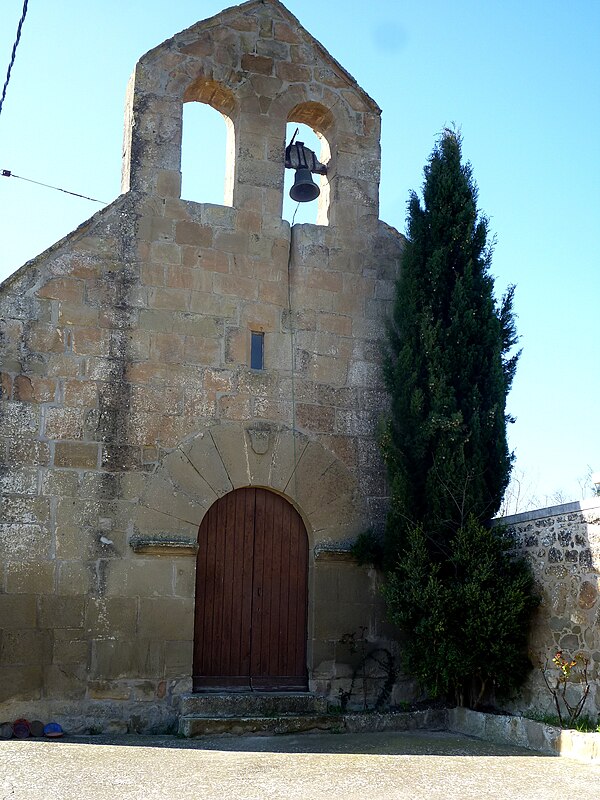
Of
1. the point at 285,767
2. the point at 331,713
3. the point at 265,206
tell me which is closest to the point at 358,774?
the point at 285,767

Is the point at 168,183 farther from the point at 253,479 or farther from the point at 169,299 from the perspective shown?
the point at 253,479

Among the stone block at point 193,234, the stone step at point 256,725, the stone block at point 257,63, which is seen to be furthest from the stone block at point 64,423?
the stone block at point 257,63

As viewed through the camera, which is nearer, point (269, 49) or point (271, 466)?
point (271, 466)

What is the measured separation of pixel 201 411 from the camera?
28.3 ft

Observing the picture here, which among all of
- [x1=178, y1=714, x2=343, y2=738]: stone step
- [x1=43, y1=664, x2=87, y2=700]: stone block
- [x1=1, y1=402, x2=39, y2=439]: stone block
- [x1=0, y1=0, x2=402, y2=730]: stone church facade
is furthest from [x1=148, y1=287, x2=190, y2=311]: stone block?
[x1=178, y1=714, x2=343, y2=738]: stone step

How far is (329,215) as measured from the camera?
9531 mm

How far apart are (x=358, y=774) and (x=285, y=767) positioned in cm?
53

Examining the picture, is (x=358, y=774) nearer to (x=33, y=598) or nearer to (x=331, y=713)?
(x=331, y=713)

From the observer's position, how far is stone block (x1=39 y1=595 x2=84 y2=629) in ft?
25.8

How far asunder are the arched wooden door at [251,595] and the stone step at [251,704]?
21 centimetres

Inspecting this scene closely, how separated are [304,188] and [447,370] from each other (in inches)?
87.9

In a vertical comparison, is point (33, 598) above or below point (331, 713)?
above

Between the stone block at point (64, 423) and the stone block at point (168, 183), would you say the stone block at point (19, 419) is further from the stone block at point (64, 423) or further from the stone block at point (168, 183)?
the stone block at point (168, 183)

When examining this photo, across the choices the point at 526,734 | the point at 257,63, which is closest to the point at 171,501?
the point at 526,734
